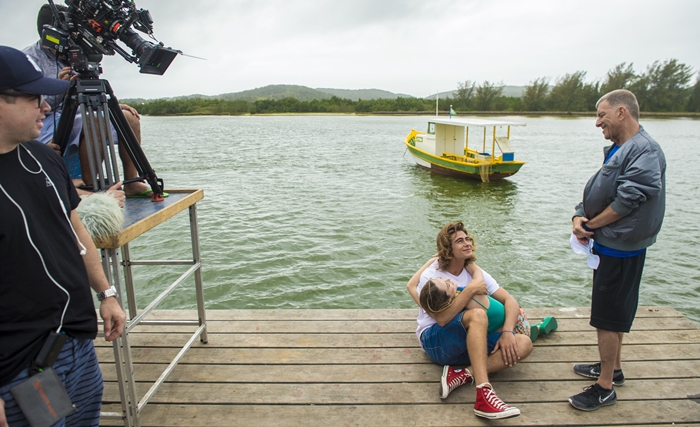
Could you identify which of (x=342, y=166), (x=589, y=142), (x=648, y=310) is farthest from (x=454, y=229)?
(x=589, y=142)

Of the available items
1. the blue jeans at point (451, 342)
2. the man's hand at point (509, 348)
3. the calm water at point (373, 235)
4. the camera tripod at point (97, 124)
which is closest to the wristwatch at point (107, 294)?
the camera tripod at point (97, 124)

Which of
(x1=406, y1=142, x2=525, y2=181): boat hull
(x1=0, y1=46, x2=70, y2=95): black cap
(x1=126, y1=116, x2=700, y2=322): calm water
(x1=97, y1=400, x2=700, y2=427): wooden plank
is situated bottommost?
(x1=126, y1=116, x2=700, y2=322): calm water

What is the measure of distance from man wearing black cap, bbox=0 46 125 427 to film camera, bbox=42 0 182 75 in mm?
928

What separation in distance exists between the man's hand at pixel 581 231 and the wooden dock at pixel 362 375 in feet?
2.64

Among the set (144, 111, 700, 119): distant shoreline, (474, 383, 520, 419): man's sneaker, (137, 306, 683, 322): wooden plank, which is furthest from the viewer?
(144, 111, 700, 119): distant shoreline

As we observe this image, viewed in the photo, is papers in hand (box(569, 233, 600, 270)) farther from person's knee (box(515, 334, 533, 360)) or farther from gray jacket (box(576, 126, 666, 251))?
person's knee (box(515, 334, 533, 360))

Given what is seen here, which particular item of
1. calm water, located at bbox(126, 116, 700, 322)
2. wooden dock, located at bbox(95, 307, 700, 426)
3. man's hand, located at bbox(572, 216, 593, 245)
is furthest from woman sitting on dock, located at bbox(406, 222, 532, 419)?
calm water, located at bbox(126, 116, 700, 322)

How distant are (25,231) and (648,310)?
3.98m

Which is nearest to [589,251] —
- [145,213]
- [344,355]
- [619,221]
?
[619,221]

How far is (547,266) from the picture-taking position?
8305 mm

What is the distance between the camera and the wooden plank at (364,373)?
8.36ft

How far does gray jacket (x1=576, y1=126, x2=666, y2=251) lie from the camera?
2.21 metres

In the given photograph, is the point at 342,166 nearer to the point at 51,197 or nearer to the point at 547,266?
Result: the point at 547,266

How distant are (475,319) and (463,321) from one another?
80 mm
